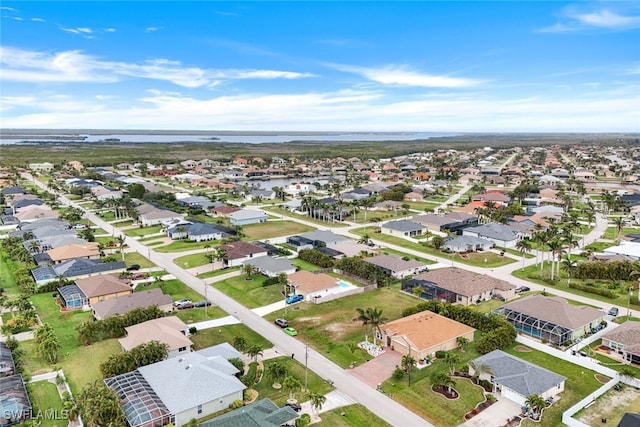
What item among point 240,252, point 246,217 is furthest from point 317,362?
point 246,217

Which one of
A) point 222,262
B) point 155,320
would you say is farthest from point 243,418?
point 222,262

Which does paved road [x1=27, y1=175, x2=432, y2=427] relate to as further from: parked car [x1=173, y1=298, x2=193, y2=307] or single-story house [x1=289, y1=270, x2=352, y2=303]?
single-story house [x1=289, y1=270, x2=352, y2=303]

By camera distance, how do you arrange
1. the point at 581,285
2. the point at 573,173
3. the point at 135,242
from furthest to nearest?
the point at 573,173, the point at 135,242, the point at 581,285

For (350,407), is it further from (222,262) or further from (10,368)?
(222,262)

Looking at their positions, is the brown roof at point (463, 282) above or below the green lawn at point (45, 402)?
above

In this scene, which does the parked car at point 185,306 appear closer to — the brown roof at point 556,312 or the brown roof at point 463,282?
the brown roof at point 463,282

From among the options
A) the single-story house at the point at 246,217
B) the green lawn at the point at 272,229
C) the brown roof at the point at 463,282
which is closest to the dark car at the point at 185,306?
the brown roof at the point at 463,282
